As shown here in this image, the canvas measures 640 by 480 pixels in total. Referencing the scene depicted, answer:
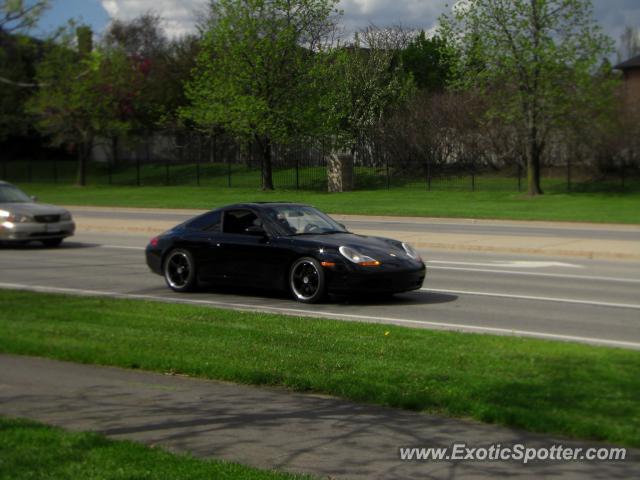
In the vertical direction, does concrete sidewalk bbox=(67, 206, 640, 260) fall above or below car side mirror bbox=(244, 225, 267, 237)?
below

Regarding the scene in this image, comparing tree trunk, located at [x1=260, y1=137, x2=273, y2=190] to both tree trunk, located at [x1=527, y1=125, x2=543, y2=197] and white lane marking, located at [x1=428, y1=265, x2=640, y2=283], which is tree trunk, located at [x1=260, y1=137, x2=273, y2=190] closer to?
tree trunk, located at [x1=527, y1=125, x2=543, y2=197]

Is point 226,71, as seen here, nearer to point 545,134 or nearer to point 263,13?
point 263,13

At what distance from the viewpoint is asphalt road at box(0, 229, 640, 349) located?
1148 cm

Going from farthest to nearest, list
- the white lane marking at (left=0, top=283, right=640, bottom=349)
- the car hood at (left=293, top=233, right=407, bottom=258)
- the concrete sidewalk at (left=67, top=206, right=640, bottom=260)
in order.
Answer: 1. the concrete sidewalk at (left=67, top=206, right=640, bottom=260)
2. the car hood at (left=293, top=233, right=407, bottom=258)
3. the white lane marking at (left=0, top=283, right=640, bottom=349)

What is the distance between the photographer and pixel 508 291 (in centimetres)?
1454

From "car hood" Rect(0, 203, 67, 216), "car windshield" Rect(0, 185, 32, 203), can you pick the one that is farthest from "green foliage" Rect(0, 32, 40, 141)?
"car hood" Rect(0, 203, 67, 216)

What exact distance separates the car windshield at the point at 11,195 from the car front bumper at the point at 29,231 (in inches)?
49.8

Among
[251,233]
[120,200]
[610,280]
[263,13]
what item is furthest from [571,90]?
[251,233]

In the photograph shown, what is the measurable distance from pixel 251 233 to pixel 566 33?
1219 inches

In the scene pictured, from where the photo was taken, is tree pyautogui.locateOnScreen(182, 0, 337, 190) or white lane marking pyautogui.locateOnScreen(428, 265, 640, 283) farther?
tree pyautogui.locateOnScreen(182, 0, 337, 190)

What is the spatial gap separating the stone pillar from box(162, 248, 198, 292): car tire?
3403cm

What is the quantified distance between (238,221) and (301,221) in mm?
966

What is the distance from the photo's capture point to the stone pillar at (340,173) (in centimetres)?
4834

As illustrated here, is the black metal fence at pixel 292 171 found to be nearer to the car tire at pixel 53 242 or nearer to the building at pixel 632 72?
the building at pixel 632 72
